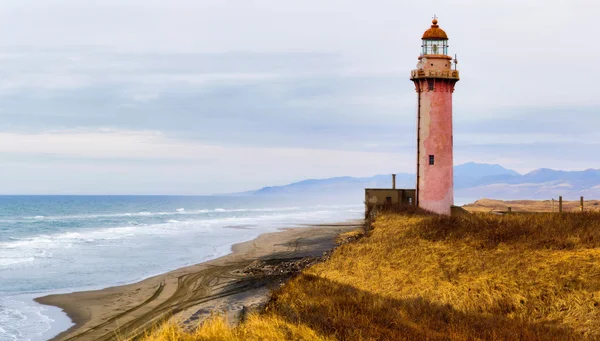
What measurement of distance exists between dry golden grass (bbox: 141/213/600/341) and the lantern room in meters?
11.4

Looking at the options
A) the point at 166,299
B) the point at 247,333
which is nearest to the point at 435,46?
the point at 166,299

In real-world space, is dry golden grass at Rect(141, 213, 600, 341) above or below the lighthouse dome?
below

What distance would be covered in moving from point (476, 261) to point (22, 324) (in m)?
14.1

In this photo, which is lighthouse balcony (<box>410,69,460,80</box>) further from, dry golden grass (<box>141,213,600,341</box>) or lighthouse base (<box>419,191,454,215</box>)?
dry golden grass (<box>141,213,600,341</box>)

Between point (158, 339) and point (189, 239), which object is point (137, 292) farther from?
point (189, 239)

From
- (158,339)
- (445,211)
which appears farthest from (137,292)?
(445,211)

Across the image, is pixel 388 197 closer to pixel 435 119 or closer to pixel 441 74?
pixel 435 119

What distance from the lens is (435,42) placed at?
31656 millimetres

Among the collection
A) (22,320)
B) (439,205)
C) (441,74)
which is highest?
(441,74)

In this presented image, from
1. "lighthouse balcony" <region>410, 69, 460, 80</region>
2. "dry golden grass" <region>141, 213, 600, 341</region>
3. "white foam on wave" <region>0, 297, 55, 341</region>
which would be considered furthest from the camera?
"lighthouse balcony" <region>410, 69, 460, 80</region>

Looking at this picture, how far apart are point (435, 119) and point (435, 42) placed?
4289mm

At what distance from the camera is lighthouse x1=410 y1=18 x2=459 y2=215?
31359 millimetres

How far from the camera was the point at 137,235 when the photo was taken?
51.6 meters

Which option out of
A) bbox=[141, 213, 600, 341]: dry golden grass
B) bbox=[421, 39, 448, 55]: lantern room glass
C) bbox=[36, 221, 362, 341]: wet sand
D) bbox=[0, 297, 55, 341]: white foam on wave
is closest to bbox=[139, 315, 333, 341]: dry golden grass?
bbox=[141, 213, 600, 341]: dry golden grass
